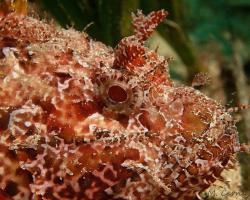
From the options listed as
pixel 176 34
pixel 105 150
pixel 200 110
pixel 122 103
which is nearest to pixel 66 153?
pixel 105 150

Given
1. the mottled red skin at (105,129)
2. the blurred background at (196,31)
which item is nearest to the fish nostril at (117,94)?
the mottled red skin at (105,129)

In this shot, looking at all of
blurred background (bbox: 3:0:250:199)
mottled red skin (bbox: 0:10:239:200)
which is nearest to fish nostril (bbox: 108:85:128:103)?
mottled red skin (bbox: 0:10:239:200)

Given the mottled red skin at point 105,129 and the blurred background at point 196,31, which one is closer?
the mottled red skin at point 105,129

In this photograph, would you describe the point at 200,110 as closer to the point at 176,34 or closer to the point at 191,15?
the point at 176,34

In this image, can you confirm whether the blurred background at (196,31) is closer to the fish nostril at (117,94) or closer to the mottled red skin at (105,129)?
the mottled red skin at (105,129)

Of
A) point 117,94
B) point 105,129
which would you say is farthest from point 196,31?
point 105,129
